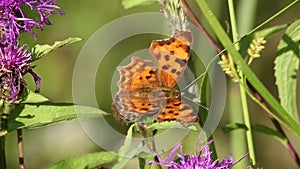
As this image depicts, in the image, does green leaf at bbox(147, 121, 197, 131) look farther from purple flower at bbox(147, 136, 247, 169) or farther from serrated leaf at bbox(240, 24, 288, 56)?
serrated leaf at bbox(240, 24, 288, 56)

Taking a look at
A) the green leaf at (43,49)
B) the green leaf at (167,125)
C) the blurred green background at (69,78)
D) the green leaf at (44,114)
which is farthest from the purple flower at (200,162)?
the blurred green background at (69,78)

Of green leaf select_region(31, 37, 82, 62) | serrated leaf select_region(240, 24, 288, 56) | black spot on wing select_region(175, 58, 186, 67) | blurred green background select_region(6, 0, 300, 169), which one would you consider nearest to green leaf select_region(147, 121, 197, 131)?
black spot on wing select_region(175, 58, 186, 67)

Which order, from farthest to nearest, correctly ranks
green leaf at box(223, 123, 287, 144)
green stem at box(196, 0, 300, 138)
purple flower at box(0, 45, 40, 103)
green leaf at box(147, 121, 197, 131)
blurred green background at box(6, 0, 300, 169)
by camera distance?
blurred green background at box(6, 0, 300, 169) → green leaf at box(223, 123, 287, 144) → purple flower at box(0, 45, 40, 103) → green leaf at box(147, 121, 197, 131) → green stem at box(196, 0, 300, 138)

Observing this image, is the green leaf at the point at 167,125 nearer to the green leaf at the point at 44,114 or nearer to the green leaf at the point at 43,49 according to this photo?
the green leaf at the point at 44,114

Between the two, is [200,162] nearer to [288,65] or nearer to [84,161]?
[84,161]

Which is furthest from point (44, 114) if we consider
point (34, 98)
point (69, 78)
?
point (69, 78)
